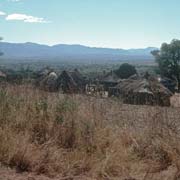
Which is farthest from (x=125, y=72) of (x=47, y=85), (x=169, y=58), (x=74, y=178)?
(x=74, y=178)

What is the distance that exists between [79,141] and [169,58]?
56717 millimetres

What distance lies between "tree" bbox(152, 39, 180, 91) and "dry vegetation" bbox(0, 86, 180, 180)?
169 ft

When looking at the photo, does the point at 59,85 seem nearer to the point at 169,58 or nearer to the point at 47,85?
the point at 47,85

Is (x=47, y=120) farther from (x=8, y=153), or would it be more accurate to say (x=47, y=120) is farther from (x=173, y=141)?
(x=173, y=141)

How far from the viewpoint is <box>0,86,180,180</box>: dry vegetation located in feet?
20.8

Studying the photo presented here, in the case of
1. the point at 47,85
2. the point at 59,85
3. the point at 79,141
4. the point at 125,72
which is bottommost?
the point at 125,72

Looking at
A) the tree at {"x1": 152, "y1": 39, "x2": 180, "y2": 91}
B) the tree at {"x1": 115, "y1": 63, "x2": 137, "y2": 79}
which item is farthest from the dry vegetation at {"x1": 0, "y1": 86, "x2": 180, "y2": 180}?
the tree at {"x1": 152, "y1": 39, "x2": 180, "y2": 91}

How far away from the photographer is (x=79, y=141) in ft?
23.6

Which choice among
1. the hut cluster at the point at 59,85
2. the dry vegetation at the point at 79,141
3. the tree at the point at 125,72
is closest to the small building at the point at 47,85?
the hut cluster at the point at 59,85

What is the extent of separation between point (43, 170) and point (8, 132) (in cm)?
100

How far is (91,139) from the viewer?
23.4ft

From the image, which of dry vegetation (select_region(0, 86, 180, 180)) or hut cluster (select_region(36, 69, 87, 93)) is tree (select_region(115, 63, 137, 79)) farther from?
dry vegetation (select_region(0, 86, 180, 180))

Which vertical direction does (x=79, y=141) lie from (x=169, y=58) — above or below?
above

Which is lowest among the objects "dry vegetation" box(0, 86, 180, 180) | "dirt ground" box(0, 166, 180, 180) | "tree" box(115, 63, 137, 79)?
"tree" box(115, 63, 137, 79)
